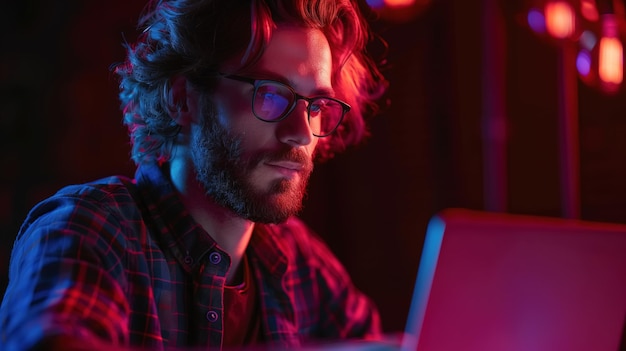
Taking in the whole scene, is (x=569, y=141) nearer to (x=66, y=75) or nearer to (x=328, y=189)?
(x=328, y=189)

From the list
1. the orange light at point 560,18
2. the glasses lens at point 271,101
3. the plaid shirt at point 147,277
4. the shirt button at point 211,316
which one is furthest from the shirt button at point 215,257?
the orange light at point 560,18

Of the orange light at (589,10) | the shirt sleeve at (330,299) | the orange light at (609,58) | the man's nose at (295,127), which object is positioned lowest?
the shirt sleeve at (330,299)

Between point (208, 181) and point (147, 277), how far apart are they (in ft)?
0.84

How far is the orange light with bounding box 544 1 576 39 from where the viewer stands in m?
2.07

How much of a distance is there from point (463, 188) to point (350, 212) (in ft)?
1.98

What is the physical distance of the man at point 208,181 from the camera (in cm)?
117

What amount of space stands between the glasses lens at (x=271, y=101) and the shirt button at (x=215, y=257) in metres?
0.31

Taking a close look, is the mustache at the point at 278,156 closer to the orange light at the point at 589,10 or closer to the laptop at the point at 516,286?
the laptop at the point at 516,286

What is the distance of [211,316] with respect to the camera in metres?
1.29

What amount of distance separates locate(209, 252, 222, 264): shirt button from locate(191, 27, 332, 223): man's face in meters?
0.10

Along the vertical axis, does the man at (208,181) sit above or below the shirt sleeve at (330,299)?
above

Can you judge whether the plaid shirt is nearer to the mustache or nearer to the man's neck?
the man's neck

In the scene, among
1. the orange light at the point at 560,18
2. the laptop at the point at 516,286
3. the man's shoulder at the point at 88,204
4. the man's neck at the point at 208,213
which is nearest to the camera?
the laptop at the point at 516,286

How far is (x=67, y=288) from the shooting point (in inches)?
37.6
